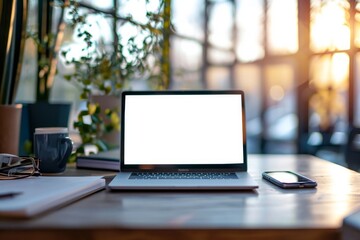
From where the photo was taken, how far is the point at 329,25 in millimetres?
3527

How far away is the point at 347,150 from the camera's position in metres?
1.91

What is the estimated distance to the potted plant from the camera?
1383 millimetres

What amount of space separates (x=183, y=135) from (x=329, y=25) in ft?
9.19

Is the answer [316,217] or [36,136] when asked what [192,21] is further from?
[316,217]

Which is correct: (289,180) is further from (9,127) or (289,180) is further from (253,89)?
(253,89)

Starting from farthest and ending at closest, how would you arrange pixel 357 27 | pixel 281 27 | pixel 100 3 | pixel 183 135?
pixel 281 27
pixel 357 27
pixel 100 3
pixel 183 135

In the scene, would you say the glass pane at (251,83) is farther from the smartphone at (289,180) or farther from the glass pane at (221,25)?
the smartphone at (289,180)

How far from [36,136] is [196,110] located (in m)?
0.52

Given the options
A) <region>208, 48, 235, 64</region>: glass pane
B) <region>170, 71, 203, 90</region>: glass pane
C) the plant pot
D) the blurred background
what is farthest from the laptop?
<region>208, 48, 235, 64</region>: glass pane

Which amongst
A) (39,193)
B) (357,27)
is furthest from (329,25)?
(39,193)

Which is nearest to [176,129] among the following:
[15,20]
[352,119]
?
[15,20]

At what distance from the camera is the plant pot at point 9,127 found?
1.37 meters

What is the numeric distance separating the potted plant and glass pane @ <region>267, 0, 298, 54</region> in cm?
321

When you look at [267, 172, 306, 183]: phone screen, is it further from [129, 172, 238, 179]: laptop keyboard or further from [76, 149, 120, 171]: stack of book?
[76, 149, 120, 171]: stack of book
